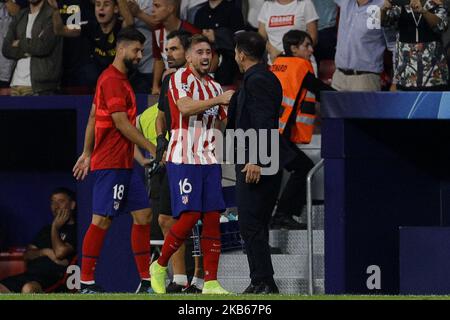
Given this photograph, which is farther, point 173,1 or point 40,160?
point 40,160

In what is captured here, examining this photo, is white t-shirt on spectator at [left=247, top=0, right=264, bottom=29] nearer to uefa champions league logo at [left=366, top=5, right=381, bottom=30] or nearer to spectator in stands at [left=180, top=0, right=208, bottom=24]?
spectator in stands at [left=180, top=0, right=208, bottom=24]

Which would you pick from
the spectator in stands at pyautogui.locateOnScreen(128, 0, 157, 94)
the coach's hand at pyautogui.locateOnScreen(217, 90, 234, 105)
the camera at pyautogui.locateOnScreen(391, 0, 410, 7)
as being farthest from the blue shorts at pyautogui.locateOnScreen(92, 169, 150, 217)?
the spectator in stands at pyautogui.locateOnScreen(128, 0, 157, 94)

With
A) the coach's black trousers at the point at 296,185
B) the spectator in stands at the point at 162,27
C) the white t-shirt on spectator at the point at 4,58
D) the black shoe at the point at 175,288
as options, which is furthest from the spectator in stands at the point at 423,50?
the white t-shirt on spectator at the point at 4,58

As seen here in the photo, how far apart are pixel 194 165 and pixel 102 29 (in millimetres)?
3934

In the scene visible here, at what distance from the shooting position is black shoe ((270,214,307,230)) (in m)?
14.7

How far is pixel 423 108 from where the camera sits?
44.3 ft

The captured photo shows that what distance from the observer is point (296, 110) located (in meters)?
14.4

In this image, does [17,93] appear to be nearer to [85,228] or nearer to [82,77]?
[82,77]

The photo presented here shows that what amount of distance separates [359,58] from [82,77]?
3007mm

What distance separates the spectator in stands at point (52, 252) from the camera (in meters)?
16.1

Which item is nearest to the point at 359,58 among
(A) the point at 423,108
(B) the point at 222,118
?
(A) the point at 423,108

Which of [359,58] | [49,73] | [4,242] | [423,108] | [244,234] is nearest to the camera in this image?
[244,234]

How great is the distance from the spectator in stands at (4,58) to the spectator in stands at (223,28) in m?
2.36
